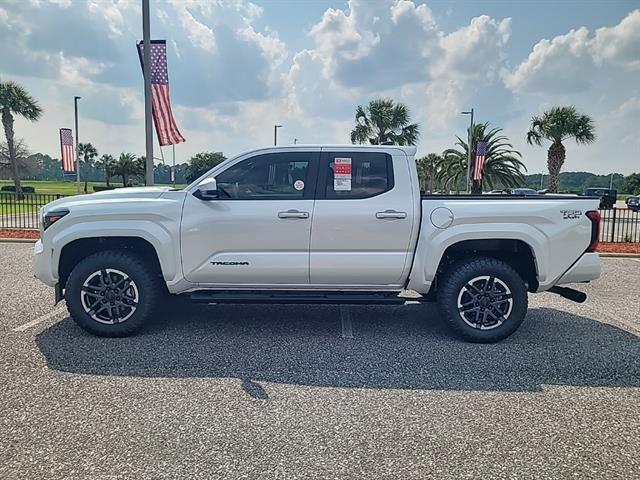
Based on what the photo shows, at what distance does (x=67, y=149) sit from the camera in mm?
25172

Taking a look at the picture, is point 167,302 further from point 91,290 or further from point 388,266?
point 388,266

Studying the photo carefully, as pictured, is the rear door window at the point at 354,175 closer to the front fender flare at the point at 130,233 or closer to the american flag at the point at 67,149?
the front fender flare at the point at 130,233

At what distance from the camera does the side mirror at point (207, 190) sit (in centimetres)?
428

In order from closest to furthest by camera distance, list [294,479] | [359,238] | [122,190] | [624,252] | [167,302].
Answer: [294,479], [359,238], [122,190], [167,302], [624,252]

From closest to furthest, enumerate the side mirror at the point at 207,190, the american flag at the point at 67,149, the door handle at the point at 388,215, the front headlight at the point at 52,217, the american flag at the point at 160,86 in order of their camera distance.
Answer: the side mirror at the point at 207,190 → the door handle at the point at 388,215 → the front headlight at the point at 52,217 → the american flag at the point at 160,86 → the american flag at the point at 67,149

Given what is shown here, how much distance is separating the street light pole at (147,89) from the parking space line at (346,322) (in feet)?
18.5

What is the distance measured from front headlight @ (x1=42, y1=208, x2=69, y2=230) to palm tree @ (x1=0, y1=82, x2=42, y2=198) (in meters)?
31.3

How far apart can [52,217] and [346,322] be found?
3330mm

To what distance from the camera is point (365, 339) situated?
4715 millimetres

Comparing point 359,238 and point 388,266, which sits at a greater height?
point 359,238

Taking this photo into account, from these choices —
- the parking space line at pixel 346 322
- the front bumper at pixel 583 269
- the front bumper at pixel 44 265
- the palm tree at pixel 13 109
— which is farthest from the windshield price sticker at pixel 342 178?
the palm tree at pixel 13 109

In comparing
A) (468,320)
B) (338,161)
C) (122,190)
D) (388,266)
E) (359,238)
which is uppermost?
(338,161)

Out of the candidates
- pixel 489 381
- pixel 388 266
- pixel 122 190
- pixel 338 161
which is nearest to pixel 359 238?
pixel 388 266

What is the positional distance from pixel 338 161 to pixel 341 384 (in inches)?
87.2
